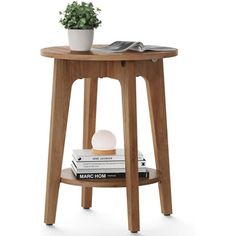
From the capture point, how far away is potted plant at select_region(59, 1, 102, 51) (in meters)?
4.67

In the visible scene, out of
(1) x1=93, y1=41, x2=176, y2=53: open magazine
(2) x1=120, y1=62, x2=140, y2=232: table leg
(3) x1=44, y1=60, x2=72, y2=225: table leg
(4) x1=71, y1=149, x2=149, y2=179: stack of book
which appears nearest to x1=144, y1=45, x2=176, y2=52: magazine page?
(1) x1=93, y1=41, x2=176, y2=53: open magazine

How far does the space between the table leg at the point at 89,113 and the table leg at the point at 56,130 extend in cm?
33

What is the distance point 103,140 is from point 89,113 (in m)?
0.28

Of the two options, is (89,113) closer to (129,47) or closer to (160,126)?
(160,126)

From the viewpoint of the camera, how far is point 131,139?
181 inches

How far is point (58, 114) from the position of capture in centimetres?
474

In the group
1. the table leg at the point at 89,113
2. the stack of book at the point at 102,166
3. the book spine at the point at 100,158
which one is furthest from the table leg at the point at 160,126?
the table leg at the point at 89,113

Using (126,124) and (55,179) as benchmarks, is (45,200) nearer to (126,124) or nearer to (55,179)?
(55,179)

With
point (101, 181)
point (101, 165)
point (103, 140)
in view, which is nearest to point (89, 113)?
point (103, 140)

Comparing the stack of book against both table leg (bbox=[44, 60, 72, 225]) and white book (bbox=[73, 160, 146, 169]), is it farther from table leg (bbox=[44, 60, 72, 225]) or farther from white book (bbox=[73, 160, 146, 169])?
table leg (bbox=[44, 60, 72, 225])

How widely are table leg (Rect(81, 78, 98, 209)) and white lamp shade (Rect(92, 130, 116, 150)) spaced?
0.23 metres

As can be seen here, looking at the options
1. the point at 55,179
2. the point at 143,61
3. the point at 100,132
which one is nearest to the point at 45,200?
the point at 55,179

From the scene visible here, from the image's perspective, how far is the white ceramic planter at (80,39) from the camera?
4.67 metres

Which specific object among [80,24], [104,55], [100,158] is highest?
[80,24]
